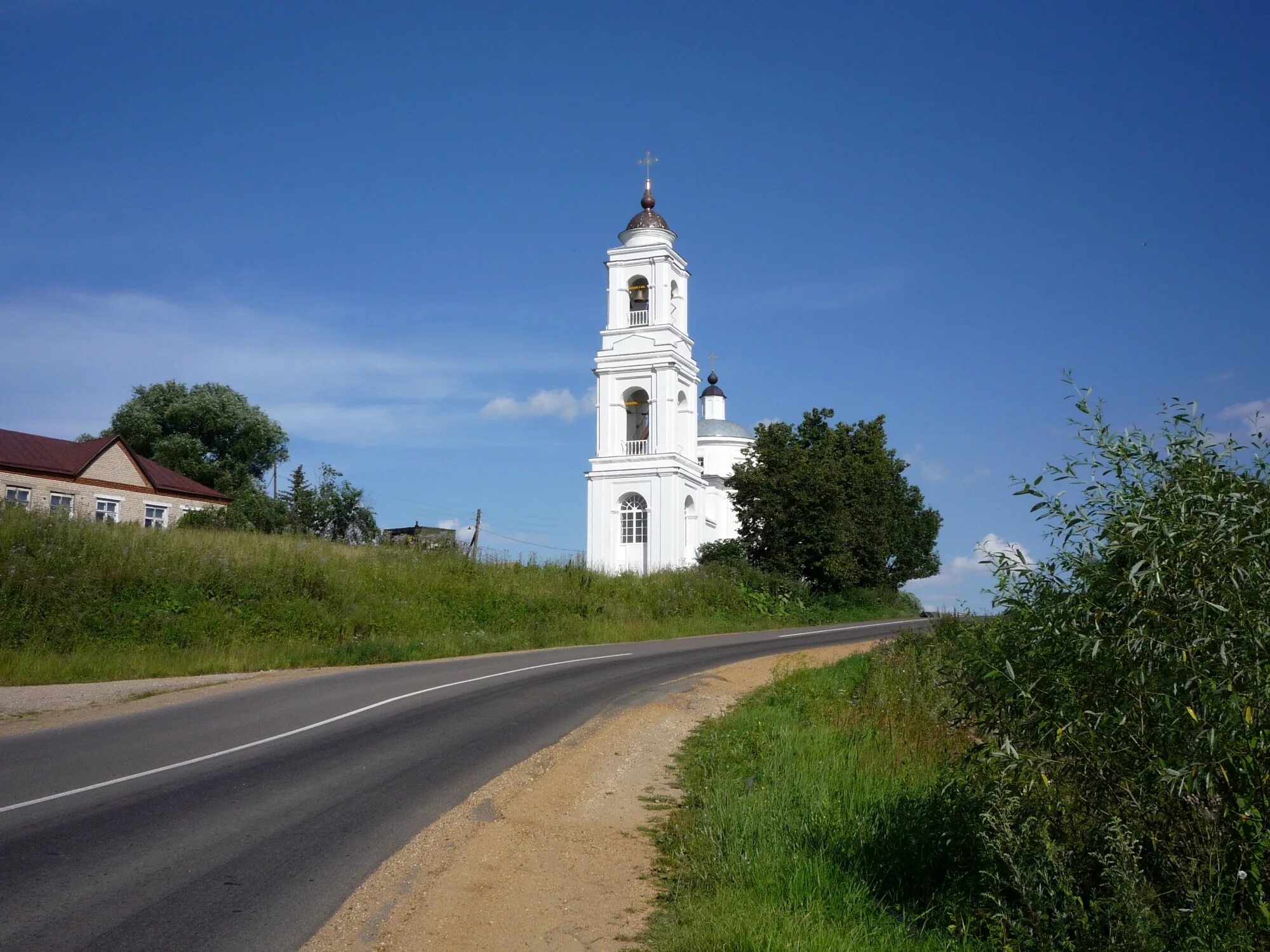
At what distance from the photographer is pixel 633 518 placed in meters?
49.9

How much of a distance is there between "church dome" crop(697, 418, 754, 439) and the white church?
19.2m

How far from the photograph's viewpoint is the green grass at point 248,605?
60.8ft

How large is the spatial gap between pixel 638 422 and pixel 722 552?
10.1m

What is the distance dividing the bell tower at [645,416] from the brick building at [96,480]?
18.4 meters

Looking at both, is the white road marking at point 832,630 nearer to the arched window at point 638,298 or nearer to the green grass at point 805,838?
the green grass at point 805,838

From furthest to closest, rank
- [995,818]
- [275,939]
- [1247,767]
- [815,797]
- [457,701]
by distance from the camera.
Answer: [457,701], [815,797], [275,939], [995,818], [1247,767]

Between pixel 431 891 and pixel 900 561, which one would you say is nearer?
pixel 431 891

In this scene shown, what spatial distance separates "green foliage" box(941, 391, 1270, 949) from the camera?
15.2ft

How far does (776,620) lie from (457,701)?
84.5 ft

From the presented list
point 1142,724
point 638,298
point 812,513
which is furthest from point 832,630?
point 1142,724

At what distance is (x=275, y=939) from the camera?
5641 millimetres

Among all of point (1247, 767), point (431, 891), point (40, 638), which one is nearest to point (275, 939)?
point (431, 891)

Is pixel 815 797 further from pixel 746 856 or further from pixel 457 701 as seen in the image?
pixel 457 701

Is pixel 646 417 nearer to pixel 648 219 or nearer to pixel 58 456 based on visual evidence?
pixel 648 219
